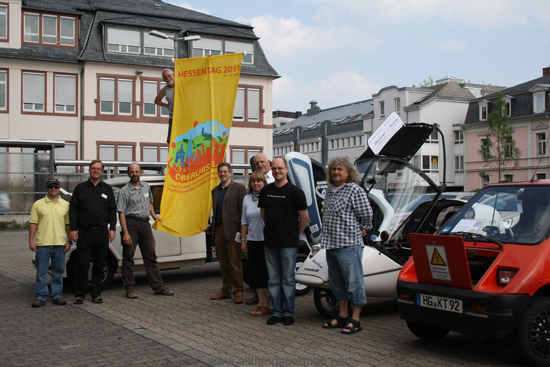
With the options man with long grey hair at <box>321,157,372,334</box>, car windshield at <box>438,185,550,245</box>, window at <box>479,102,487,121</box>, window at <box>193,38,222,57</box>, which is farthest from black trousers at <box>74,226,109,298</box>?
window at <box>479,102,487,121</box>

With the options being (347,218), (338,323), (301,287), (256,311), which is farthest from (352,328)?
(301,287)

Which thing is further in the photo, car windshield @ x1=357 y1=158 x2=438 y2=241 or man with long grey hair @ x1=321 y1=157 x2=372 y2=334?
car windshield @ x1=357 y1=158 x2=438 y2=241

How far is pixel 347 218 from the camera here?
250 inches

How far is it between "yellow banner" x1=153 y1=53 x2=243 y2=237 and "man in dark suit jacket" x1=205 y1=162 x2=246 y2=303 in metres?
0.28

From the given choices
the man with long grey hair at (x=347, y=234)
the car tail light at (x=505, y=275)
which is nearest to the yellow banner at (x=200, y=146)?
the man with long grey hair at (x=347, y=234)

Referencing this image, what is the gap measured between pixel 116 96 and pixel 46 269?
1075 inches

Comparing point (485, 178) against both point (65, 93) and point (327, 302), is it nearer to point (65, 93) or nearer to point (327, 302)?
point (65, 93)

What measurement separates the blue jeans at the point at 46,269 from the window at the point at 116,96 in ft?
88.7

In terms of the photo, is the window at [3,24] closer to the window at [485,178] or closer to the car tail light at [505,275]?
the car tail light at [505,275]

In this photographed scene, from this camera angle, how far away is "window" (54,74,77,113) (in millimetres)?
33125

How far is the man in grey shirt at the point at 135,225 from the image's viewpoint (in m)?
8.51

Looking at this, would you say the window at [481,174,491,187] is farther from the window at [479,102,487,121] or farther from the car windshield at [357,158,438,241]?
the car windshield at [357,158,438,241]

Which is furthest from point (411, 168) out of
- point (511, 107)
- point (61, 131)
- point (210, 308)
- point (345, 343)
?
point (511, 107)

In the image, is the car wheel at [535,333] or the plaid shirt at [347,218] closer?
the car wheel at [535,333]
